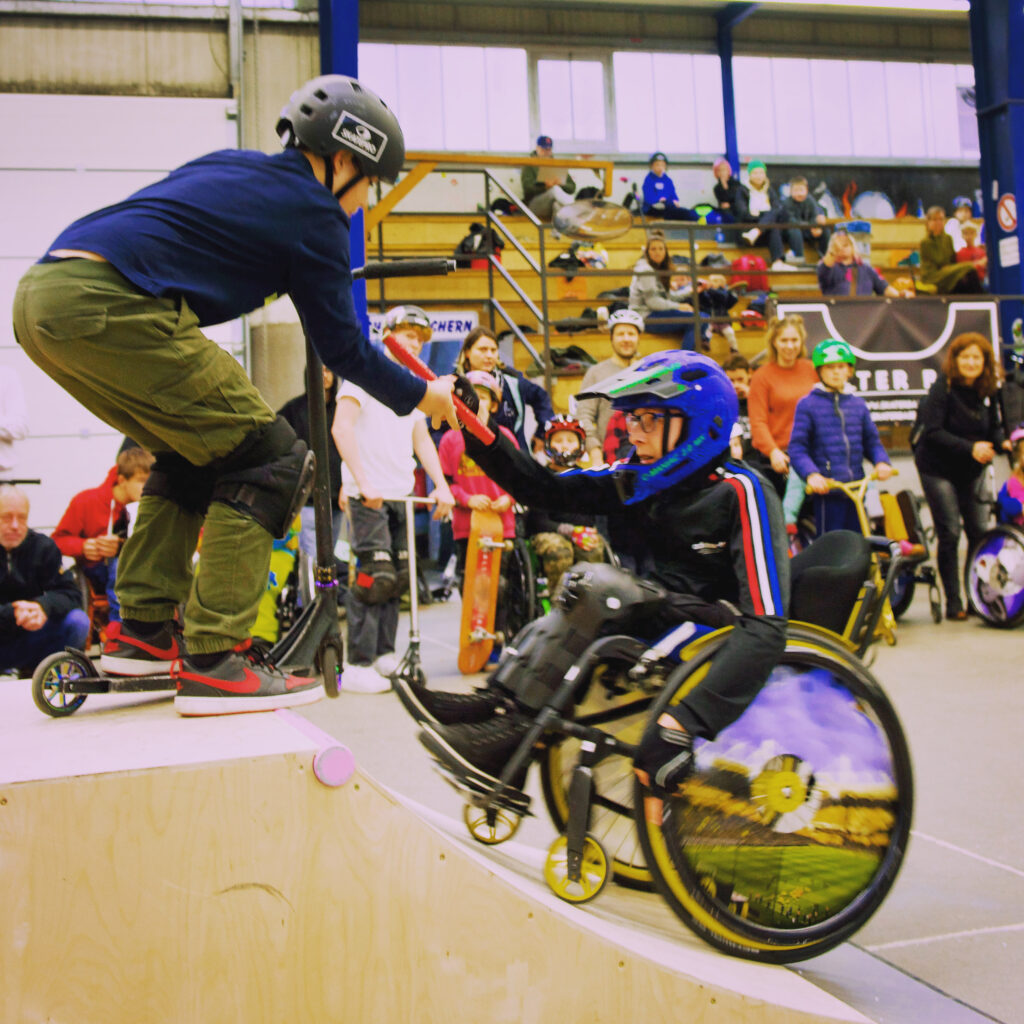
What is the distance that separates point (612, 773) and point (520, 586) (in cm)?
338

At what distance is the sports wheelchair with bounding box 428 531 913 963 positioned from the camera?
2223 millimetres

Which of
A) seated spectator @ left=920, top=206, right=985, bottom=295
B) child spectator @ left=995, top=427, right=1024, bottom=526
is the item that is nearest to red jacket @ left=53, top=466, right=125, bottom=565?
child spectator @ left=995, top=427, right=1024, bottom=526

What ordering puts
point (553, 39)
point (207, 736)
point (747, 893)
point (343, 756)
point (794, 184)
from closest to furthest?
point (343, 756), point (207, 736), point (747, 893), point (794, 184), point (553, 39)

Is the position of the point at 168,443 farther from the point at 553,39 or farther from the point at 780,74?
the point at 780,74

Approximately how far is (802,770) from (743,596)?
0.42m

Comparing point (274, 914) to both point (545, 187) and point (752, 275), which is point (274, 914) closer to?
point (752, 275)

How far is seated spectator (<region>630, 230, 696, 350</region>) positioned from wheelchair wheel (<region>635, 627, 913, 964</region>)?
7839 millimetres

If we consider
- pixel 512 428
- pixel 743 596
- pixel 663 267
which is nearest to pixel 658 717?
pixel 743 596

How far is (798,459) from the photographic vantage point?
20.9ft

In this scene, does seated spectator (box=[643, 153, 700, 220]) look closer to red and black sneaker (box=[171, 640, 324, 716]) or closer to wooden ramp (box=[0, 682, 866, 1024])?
red and black sneaker (box=[171, 640, 324, 716])

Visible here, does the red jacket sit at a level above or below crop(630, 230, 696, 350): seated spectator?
below

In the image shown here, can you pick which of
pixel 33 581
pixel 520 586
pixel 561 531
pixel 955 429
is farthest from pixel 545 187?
pixel 33 581

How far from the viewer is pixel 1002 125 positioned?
437 inches

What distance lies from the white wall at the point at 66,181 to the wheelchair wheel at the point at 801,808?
8.46 meters
